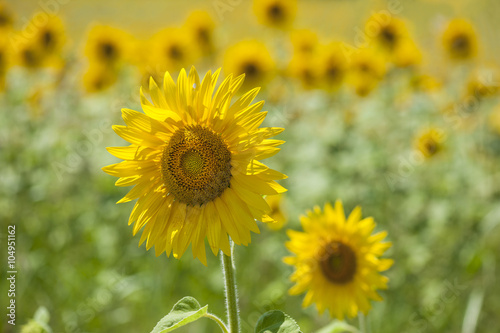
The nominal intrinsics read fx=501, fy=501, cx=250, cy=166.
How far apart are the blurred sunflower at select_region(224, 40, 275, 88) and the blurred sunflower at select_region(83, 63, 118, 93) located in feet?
4.41

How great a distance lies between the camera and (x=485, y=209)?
3.91 metres

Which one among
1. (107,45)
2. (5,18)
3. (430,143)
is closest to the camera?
(430,143)

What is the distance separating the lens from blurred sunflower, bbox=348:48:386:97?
16.2ft

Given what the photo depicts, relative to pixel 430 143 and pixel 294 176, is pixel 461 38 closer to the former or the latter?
A: pixel 430 143

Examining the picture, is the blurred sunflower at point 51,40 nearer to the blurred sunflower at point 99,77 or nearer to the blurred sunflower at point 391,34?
the blurred sunflower at point 99,77

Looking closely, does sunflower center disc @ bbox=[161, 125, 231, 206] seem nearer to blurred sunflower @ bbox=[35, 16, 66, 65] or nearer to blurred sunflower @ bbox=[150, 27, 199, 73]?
blurred sunflower @ bbox=[150, 27, 199, 73]

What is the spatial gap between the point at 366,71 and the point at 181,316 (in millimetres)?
4127

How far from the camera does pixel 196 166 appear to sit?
1615mm

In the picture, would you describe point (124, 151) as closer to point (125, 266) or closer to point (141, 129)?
point (141, 129)

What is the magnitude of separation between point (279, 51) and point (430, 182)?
194 cm

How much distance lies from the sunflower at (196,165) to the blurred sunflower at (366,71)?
3635 mm

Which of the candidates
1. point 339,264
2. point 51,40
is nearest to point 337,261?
point 339,264

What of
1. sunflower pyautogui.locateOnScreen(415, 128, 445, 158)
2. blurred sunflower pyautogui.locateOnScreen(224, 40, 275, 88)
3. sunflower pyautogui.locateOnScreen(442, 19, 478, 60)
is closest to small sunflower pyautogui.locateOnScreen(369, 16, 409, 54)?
sunflower pyautogui.locateOnScreen(442, 19, 478, 60)

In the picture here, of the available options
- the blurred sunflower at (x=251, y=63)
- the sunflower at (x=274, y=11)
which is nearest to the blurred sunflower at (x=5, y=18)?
the blurred sunflower at (x=251, y=63)
